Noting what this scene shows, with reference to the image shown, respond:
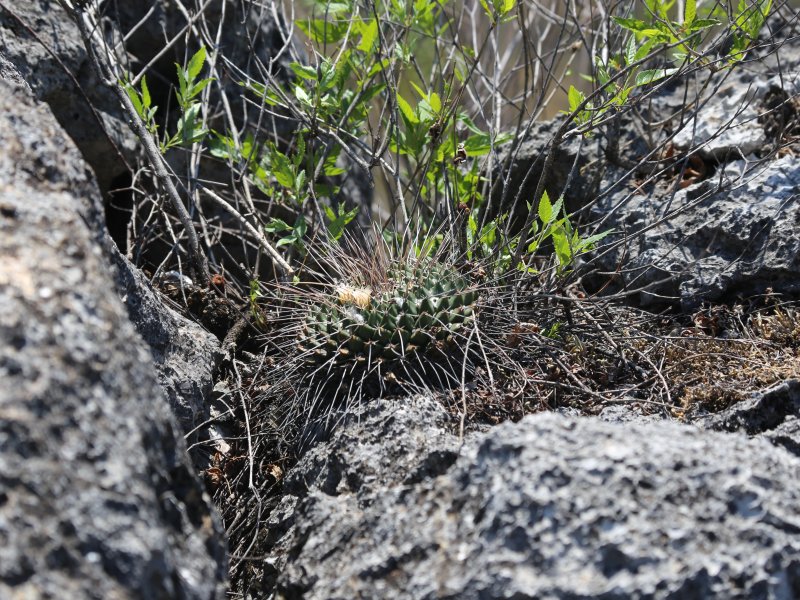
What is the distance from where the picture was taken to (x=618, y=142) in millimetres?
3840

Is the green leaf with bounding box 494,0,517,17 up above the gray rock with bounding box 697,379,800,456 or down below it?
above

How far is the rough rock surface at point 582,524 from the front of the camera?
1738 millimetres

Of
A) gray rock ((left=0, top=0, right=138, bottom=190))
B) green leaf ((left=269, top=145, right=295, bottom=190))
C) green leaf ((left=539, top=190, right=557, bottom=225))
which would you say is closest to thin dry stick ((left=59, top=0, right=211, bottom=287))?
gray rock ((left=0, top=0, right=138, bottom=190))

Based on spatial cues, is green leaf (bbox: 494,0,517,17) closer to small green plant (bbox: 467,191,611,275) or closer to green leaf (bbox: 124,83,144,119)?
small green plant (bbox: 467,191,611,275)

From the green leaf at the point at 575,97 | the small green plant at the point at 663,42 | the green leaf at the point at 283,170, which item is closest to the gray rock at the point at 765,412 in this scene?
the small green plant at the point at 663,42

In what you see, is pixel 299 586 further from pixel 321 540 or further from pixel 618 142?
pixel 618 142

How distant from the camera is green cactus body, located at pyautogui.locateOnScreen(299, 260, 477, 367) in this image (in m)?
2.85

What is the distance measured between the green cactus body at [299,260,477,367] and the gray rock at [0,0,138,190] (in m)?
1.39

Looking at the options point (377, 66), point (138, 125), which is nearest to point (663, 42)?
point (377, 66)

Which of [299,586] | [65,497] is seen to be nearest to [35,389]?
[65,497]

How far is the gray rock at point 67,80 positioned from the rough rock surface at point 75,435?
1.84 m

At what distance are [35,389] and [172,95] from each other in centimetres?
327

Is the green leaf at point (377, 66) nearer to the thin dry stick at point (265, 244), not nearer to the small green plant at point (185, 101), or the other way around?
the small green plant at point (185, 101)

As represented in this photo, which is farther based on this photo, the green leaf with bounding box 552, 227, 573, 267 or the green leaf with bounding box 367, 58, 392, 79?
the green leaf with bounding box 367, 58, 392, 79
